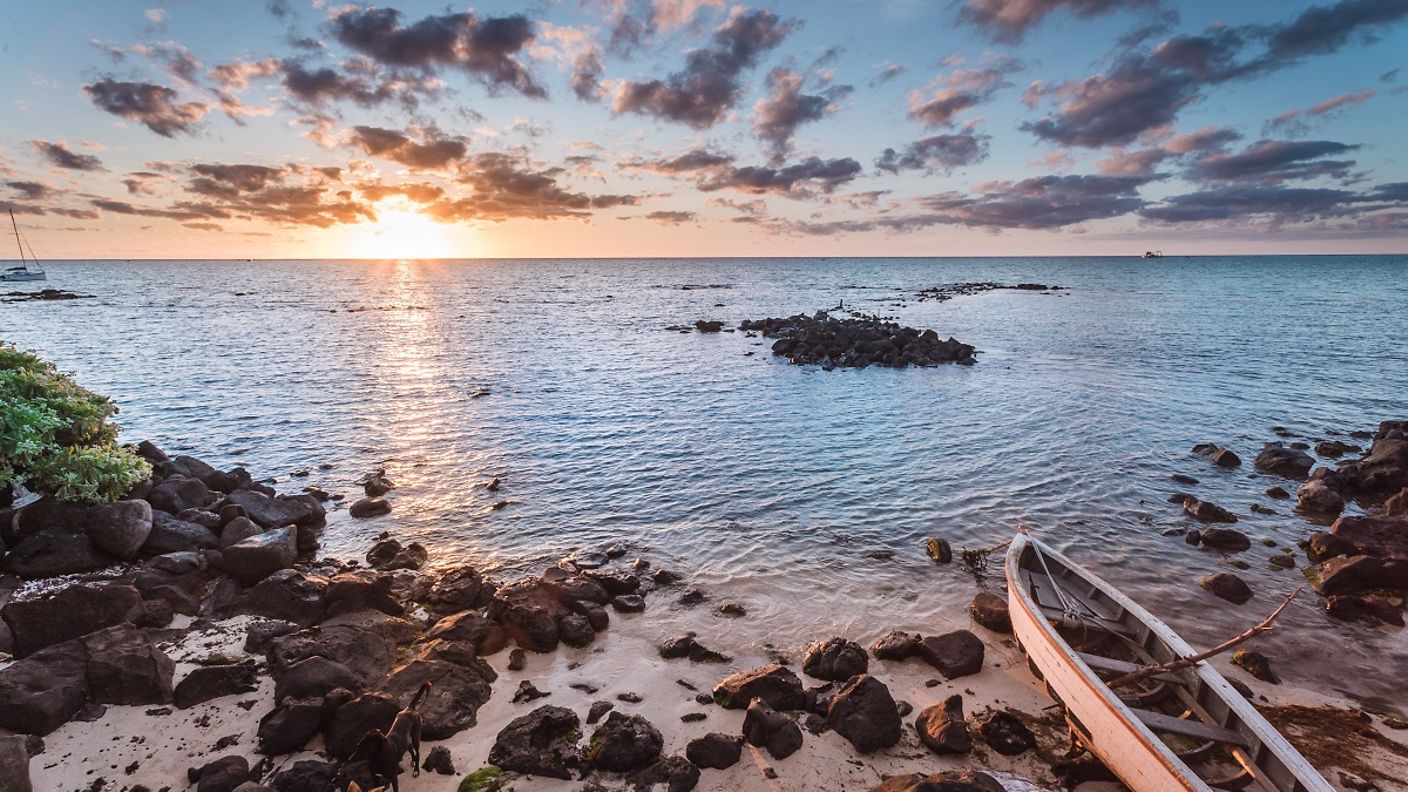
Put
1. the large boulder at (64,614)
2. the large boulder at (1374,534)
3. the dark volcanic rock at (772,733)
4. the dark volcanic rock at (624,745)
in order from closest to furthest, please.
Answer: the dark volcanic rock at (624,745) < the dark volcanic rock at (772,733) < the large boulder at (64,614) < the large boulder at (1374,534)

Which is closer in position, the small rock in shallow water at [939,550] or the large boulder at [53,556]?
the large boulder at [53,556]

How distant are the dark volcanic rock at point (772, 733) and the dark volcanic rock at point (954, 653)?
3581 mm

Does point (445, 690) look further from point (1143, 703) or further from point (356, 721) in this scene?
point (1143, 703)

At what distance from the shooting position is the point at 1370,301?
10212cm

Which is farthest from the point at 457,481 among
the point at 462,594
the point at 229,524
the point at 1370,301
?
the point at 1370,301

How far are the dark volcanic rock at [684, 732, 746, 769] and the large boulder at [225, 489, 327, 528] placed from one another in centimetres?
1380

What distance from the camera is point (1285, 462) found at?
2319 cm

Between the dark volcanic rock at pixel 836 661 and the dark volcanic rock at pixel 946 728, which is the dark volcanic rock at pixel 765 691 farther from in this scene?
the dark volcanic rock at pixel 946 728

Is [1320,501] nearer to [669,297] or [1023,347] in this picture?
[1023,347]

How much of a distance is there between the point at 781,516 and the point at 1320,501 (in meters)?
16.9

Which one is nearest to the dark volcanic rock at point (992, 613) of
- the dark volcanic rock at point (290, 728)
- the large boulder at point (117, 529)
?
the dark volcanic rock at point (290, 728)

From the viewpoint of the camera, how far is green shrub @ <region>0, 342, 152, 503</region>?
14.2 meters

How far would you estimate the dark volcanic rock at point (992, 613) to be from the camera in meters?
13.1

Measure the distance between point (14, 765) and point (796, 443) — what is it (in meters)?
23.2
